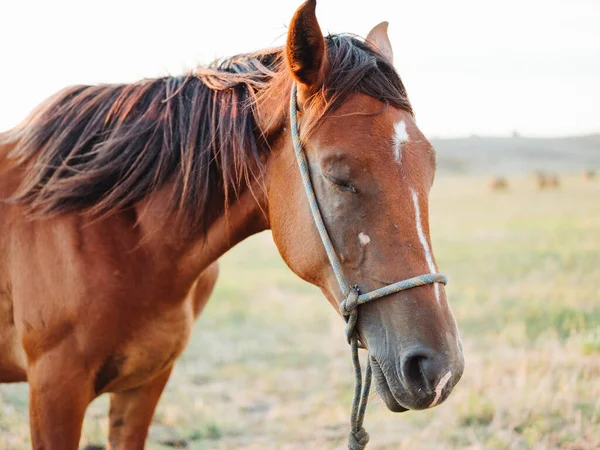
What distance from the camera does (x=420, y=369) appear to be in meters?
1.99

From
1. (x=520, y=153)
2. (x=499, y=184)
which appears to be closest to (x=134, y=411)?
(x=499, y=184)

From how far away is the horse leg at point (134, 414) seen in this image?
10.2ft

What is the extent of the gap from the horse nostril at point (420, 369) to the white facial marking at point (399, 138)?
647mm

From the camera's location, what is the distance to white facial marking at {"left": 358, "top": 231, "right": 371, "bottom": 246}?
→ 2.12 meters

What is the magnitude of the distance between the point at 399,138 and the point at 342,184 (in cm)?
26

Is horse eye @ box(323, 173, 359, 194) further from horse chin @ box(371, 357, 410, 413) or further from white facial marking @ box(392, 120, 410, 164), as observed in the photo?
horse chin @ box(371, 357, 410, 413)

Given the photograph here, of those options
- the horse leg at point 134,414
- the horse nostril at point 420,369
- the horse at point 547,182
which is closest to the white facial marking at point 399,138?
the horse nostril at point 420,369

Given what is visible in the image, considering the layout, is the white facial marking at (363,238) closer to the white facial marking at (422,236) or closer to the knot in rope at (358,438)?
the white facial marking at (422,236)

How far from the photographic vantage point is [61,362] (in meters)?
2.55

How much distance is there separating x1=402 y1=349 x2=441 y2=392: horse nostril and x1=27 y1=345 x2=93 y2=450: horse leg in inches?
53.2

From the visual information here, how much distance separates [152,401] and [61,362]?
69cm

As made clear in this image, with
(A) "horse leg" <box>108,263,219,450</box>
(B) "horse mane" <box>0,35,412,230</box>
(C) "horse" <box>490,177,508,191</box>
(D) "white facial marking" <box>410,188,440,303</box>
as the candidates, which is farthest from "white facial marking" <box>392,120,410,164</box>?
(C) "horse" <box>490,177,508,191</box>

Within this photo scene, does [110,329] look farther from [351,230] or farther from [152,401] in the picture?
[351,230]

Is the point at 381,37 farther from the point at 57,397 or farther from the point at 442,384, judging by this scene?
the point at 57,397
